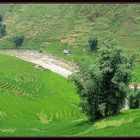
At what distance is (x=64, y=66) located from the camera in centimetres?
14538

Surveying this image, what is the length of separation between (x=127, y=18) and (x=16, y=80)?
81984 mm

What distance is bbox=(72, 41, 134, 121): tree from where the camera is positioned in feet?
165

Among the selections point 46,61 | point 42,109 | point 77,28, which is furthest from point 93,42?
point 42,109

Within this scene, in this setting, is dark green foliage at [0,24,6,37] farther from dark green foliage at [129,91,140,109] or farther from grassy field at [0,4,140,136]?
dark green foliage at [129,91,140,109]

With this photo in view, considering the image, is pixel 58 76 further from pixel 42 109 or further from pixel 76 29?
pixel 76 29

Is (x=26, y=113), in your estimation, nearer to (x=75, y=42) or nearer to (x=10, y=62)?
(x=10, y=62)

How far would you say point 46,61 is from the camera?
489ft

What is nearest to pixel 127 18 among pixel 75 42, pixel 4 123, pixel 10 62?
pixel 75 42

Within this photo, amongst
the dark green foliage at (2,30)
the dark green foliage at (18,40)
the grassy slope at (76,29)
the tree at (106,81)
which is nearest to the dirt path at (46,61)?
the grassy slope at (76,29)

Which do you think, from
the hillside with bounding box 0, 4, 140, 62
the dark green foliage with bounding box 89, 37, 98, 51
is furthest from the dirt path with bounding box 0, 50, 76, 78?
the dark green foliage with bounding box 89, 37, 98, 51

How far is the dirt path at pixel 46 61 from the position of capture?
14025 centimetres

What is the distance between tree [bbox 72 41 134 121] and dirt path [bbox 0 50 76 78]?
82.1 m

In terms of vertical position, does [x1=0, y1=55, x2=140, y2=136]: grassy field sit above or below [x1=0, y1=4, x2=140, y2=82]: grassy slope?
below

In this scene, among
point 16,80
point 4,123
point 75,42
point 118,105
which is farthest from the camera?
point 75,42
